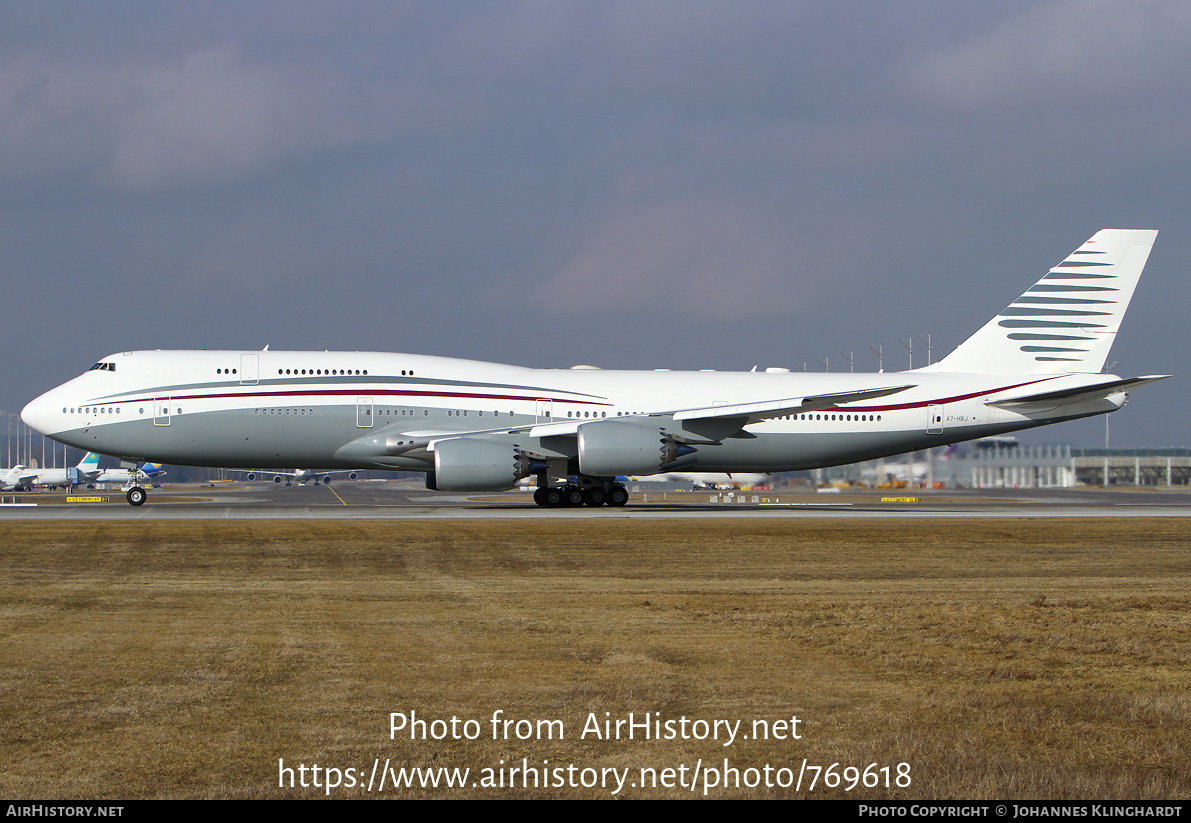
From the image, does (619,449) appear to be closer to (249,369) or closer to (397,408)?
(397,408)

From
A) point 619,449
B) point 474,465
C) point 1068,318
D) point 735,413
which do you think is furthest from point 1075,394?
point 474,465

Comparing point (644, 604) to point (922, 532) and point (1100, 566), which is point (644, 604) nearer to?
point (1100, 566)

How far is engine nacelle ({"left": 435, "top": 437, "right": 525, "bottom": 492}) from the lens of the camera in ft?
103

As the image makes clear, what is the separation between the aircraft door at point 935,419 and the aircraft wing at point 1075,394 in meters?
1.69

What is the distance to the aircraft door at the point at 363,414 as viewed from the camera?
33.5 meters

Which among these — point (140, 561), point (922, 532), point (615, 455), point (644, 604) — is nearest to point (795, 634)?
point (644, 604)

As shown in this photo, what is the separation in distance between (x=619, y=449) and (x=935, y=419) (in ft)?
39.4

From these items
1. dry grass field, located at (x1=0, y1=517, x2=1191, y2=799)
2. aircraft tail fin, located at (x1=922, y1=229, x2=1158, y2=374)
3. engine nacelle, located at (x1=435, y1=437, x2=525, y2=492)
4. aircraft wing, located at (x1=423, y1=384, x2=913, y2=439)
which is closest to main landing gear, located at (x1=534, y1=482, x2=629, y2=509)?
aircraft wing, located at (x1=423, y1=384, x2=913, y2=439)

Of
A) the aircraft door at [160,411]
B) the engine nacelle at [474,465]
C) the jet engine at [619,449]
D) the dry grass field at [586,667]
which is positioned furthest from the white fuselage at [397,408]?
the dry grass field at [586,667]

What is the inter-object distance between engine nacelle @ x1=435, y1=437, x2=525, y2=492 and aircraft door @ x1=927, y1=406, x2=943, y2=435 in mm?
14664

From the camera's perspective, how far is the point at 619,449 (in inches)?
1277

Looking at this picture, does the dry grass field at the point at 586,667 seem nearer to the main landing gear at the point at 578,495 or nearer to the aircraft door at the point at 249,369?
the aircraft door at the point at 249,369

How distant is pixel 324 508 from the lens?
34125mm

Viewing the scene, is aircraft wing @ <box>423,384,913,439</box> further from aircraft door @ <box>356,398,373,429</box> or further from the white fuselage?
aircraft door @ <box>356,398,373,429</box>
